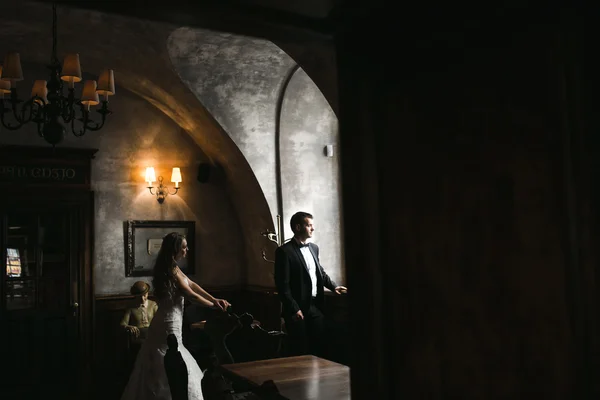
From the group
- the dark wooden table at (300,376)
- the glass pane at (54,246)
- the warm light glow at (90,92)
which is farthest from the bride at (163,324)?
the glass pane at (54,246)

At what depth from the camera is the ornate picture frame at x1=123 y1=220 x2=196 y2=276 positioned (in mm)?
7172

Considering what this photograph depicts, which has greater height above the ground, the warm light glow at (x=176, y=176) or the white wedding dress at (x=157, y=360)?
the warm light glow at (x=176, y=176)

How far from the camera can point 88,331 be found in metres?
6.87

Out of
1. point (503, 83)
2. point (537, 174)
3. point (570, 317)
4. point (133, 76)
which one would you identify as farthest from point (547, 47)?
point (133, 76)

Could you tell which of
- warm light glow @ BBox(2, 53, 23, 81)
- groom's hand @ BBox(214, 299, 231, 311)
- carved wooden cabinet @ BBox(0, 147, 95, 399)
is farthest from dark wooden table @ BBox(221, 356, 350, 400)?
carved wooden cabinet @ BBox(0, 147, 95, 399)

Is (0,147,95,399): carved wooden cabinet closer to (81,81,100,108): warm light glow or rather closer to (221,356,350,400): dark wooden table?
(81,81,100,108): warm light glow

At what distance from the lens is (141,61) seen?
6242 millimetres

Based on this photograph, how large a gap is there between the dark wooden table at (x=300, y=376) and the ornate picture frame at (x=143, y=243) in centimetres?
409

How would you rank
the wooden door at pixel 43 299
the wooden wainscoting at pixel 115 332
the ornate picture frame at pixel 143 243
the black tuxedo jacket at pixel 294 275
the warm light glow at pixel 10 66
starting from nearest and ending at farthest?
1. the warm light glow at pixel 10 66
2. the black tuxedo jacket at pixel 294 275
3. the wooden door at pixel 43 299
4. the wooden wainscoting at pixel 115 332
5. the ornate picture frame at pixel 143 243

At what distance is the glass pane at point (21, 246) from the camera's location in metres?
6.58

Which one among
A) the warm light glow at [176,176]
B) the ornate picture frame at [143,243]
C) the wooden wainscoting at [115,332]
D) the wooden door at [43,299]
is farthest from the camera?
the warm light glow at [176,176]

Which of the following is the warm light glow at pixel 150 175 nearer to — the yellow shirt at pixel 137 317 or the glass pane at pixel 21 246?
the glass pane at pixel 21 246

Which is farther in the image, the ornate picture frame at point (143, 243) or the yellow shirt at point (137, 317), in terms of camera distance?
the ornate picture frame at point (143, 243)

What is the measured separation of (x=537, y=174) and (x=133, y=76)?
6.17 metres
